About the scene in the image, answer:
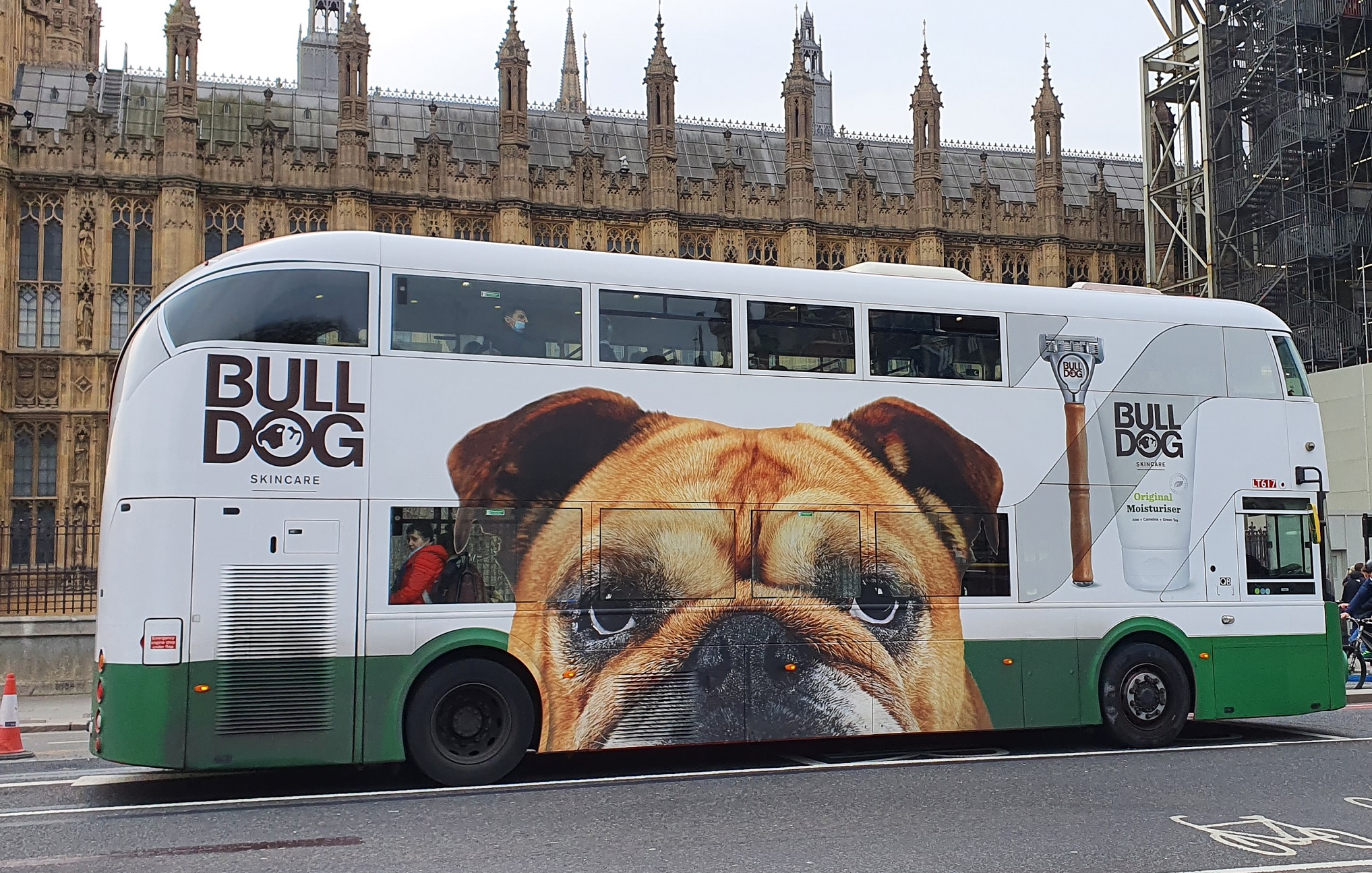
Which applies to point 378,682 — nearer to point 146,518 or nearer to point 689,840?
point 146,518

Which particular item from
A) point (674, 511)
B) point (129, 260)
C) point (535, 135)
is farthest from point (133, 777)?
point (535, 135)

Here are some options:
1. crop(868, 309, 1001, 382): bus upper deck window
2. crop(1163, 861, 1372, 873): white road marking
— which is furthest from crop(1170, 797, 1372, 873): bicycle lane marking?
crop(868, 309, 1001, 382): bus upper deck window

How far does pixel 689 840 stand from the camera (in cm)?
740

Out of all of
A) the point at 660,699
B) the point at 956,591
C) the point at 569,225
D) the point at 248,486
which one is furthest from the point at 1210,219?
the point at 248,486

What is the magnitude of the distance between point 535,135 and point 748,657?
2756cm

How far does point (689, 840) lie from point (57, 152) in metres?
26.8

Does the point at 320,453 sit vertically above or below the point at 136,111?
below

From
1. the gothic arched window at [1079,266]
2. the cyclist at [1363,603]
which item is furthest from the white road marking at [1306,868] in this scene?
the gothic arched window at [1079,266]

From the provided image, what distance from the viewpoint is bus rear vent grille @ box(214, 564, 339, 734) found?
8648mm

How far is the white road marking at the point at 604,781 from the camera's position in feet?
28.2

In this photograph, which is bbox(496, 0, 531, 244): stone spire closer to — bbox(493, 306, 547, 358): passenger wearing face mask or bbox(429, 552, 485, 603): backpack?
bbox(493, 306, 547, 358): passenger wearing face mask

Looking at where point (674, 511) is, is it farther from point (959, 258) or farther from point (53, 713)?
point (959, 258)

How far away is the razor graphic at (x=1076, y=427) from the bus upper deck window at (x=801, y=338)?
6.39 ft

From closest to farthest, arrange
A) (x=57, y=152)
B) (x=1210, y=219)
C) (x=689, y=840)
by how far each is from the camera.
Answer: (x=689, y=840), (x=57, y=152), (x=1210, y=219)
